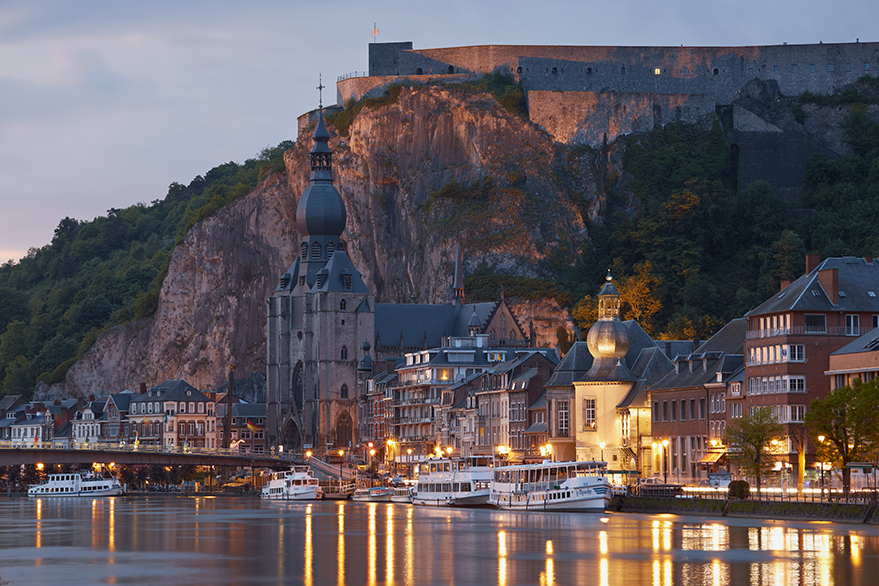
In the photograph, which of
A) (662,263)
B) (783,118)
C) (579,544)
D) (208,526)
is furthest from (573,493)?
(783,118)

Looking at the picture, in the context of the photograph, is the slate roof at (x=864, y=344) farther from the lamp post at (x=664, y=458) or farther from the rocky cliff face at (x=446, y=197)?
the rocky cliff face at (x=446, y=197)

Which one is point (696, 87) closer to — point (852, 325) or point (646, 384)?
point (646, 384)

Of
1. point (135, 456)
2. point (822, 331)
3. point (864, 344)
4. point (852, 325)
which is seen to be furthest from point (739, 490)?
point (135, 456)

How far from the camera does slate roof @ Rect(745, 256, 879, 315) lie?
9319 cm

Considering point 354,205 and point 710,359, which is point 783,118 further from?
point 710,359

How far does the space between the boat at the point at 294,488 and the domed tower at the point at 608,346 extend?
1321 inches

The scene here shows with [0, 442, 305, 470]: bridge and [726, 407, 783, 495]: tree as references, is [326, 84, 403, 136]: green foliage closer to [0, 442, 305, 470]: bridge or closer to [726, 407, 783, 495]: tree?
[0, 442, 305, 470]: bridge

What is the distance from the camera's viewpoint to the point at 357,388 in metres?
182

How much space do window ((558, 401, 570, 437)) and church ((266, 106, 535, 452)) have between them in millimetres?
55274

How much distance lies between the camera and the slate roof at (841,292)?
9319cm

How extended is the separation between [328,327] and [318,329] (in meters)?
1.42

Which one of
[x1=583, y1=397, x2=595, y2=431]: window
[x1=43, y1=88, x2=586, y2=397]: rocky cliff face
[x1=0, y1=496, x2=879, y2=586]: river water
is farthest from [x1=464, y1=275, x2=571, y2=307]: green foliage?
[x1=0, y1=496, x2=879, y2=586]: river water

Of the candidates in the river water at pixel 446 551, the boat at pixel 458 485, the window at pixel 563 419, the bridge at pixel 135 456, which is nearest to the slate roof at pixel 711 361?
the window at pixel 563 419

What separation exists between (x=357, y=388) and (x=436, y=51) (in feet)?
136
